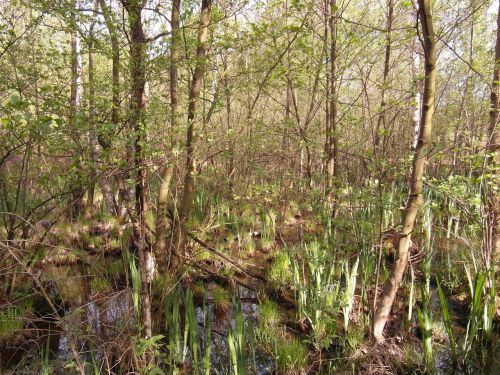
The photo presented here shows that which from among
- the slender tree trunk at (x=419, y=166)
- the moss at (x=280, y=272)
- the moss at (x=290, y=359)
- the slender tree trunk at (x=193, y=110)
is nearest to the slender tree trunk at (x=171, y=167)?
the slender tree trunk at (x=193, y=110)

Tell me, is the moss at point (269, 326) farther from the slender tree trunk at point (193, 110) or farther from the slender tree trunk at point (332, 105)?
the slender tree trunk at point (332, 105)

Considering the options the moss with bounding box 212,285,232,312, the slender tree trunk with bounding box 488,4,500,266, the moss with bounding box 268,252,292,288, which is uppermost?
the slender tree trunk with bounding box 488,4,500,266

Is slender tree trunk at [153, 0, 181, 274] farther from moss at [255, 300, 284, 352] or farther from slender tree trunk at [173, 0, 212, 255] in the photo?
moss at [255, 300, 284, 352]

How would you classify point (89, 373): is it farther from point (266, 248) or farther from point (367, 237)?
point (266, 248)

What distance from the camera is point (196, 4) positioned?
4.11m

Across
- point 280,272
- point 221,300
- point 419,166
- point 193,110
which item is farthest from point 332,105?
point 221,300

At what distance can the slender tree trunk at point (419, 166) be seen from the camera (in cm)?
234

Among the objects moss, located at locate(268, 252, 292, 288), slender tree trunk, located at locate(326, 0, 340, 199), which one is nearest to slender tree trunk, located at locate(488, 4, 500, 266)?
slender tree trunk, located at locate(326, 0, 340, 199)

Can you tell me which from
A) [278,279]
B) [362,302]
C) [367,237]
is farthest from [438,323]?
[278,279]

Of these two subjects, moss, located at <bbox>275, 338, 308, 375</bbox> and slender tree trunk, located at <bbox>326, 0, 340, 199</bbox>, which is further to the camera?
slender tree trunk, located at <bbox>326, 0, 340, 199</bbox>

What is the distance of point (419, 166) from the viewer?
2.60 m

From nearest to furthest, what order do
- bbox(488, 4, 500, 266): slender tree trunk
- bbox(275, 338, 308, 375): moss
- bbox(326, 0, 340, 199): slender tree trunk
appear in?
1. bbox(275, 338, 308, 375): moss
2. bbox(488, 4, 500, 266): slender tree trunk
3. bbox(326, 0, 340, 199): slender tree trunk

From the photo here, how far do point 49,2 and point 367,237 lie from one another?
3830mm

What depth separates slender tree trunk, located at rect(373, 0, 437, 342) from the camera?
Answer: 234 centimetres
